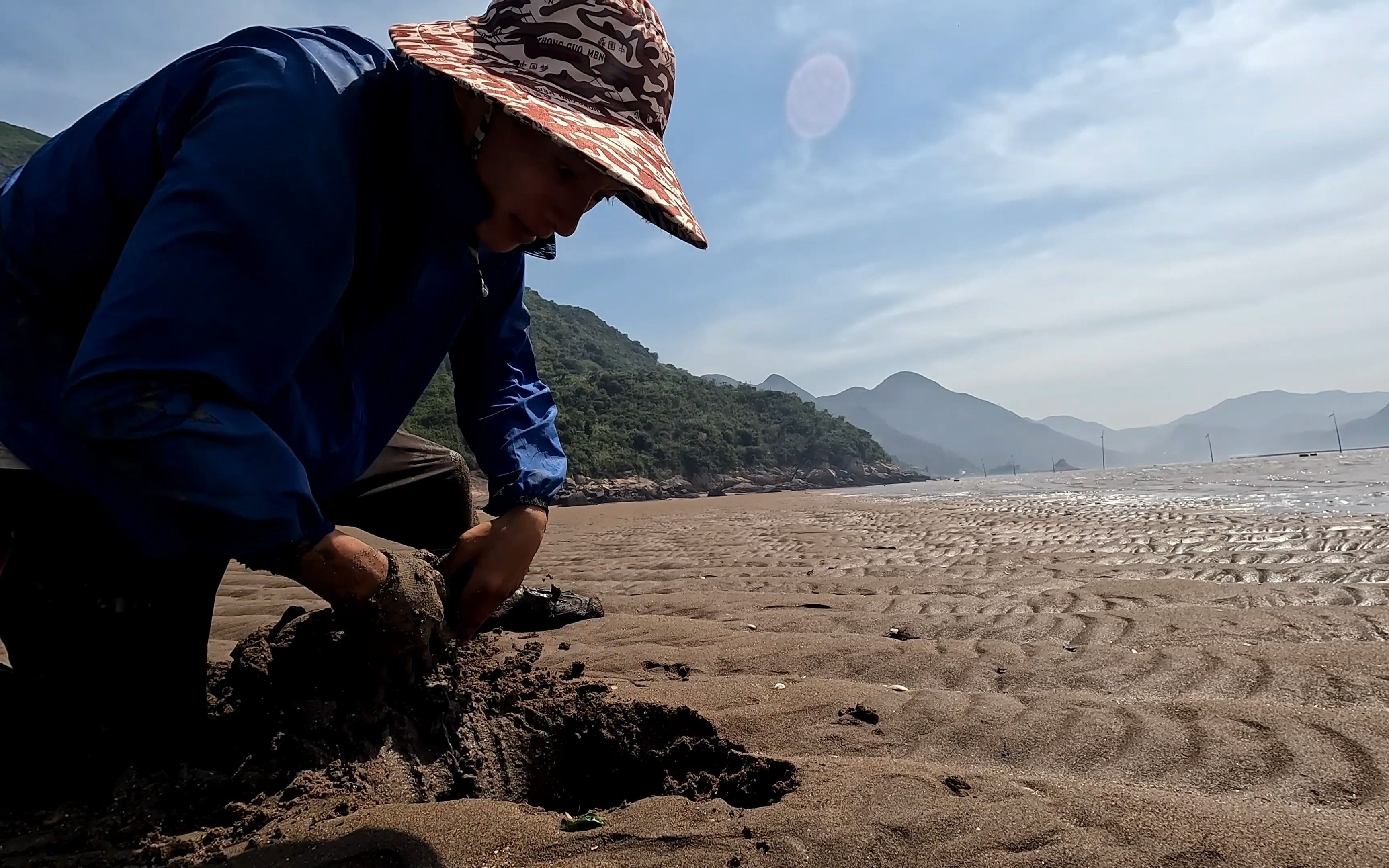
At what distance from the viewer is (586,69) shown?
51.6 inches

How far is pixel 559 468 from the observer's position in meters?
2.03

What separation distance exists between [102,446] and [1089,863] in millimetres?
1766

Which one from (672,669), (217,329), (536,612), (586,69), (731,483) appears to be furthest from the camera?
(731,483)

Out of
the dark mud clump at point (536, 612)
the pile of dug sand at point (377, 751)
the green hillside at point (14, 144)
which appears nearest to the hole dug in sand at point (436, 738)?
the pile of dug sand at point (377, 751)

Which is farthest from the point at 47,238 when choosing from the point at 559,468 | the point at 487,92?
the point at 559,468

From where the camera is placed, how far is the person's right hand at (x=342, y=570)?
1.17 m

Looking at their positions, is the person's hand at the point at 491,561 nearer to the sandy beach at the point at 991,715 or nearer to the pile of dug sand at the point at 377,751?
the pile of dug sand at the point at 377,751

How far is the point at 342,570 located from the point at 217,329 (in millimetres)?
408

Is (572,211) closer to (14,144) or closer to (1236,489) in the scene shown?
(1236,489)

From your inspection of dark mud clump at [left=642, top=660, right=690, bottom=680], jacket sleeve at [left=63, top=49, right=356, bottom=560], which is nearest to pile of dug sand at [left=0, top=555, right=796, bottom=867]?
jacket sleeve at [left=63, top=49, right=356, bottom=560]

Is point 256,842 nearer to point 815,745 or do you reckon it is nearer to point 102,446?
point 102,446

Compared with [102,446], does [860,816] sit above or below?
below

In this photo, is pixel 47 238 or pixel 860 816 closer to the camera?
pixel 47 238

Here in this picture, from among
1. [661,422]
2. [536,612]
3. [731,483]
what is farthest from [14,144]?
[536,612]
